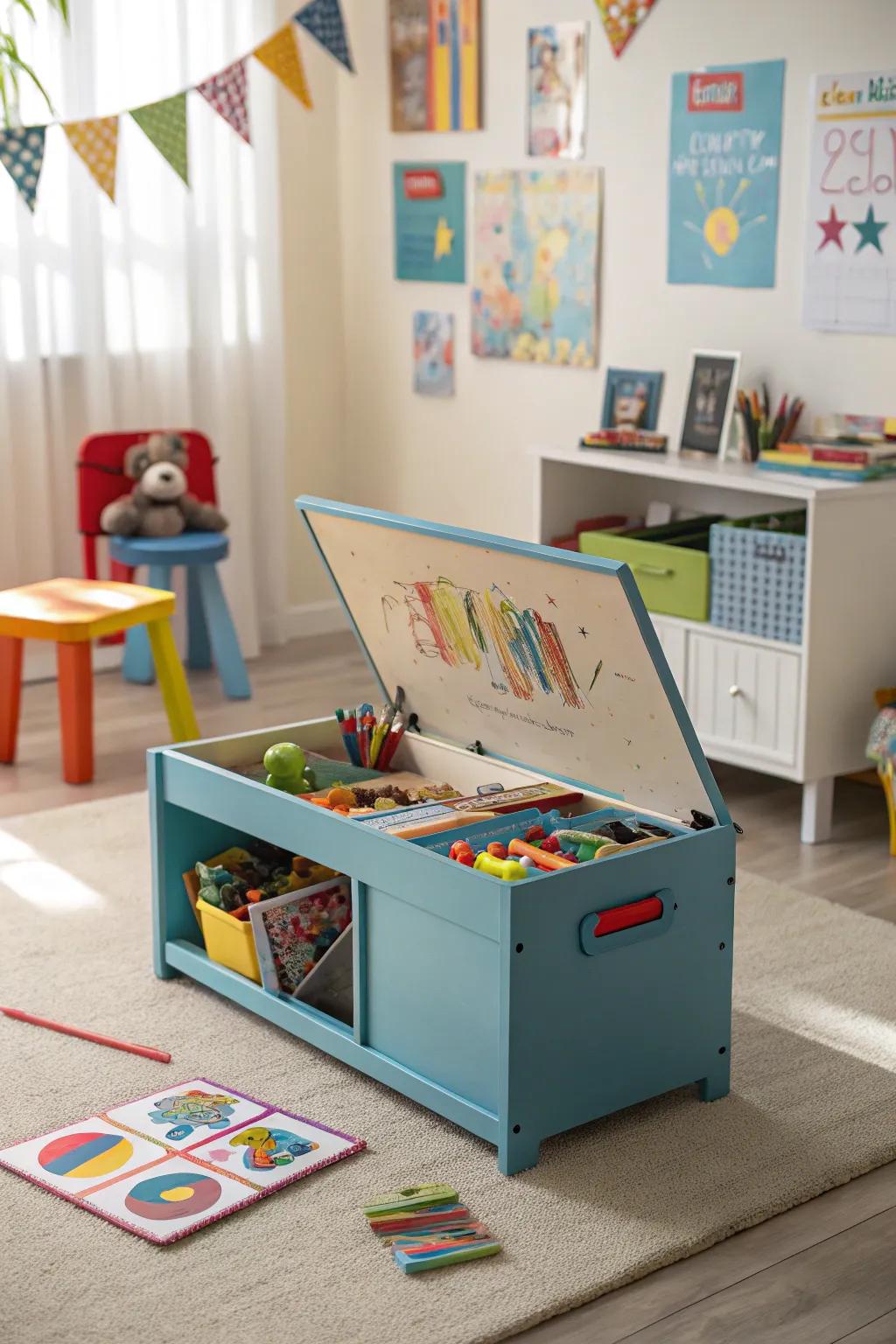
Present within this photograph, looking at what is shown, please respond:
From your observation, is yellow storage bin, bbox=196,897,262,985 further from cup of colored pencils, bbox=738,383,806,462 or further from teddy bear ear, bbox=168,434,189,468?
teddy bear ear, bbox=168,434,189,468

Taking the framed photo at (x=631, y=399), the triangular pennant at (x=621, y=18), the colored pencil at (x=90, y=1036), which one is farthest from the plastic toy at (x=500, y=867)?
the triangular pennant at (x=621, y=18)

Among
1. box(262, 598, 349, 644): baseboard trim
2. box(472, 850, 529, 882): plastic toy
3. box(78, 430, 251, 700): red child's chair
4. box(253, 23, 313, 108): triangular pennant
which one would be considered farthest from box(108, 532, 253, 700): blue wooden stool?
box(472, 850, 529, 882): plastic toy

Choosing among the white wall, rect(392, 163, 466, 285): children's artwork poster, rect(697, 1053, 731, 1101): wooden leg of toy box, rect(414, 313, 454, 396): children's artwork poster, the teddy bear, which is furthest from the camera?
rect(414, 313, 454, 396): children's artwork poster

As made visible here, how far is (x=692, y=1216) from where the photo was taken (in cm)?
199

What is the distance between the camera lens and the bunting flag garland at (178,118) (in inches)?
161

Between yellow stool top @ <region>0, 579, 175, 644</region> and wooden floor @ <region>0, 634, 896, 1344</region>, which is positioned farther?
yellow stool top @ <region>0, 579, 175, 644</region>

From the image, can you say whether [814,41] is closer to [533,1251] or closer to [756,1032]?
[756,1032]

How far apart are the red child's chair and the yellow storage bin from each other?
1811 millimetres

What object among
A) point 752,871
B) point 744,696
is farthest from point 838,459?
point 752,871

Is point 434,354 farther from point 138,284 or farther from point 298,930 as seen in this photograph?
point 298,930

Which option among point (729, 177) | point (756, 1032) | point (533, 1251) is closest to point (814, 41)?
point (729, 177)

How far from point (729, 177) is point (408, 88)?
1.32m

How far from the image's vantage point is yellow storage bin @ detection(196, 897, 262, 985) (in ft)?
8.16

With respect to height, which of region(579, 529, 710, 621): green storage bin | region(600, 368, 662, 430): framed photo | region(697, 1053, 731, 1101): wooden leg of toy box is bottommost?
region(697, 1053, 731, 1101): wooden leg of toy box
